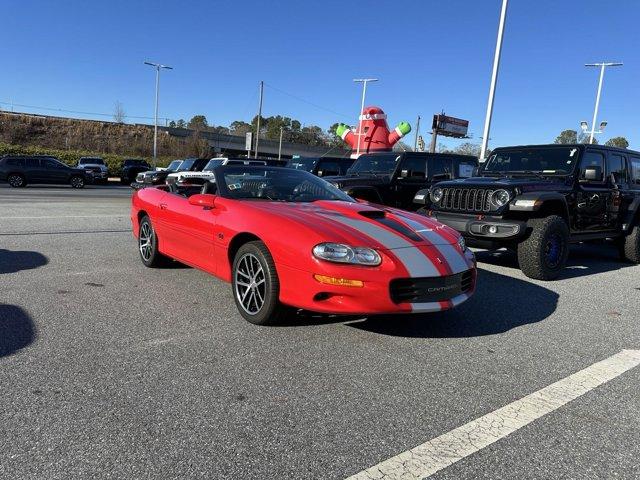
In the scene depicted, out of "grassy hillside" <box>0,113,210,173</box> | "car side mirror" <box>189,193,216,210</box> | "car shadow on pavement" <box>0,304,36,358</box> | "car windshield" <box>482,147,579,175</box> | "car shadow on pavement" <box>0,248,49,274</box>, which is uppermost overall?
"grassy hillside" <box>0,113,210,173</box>

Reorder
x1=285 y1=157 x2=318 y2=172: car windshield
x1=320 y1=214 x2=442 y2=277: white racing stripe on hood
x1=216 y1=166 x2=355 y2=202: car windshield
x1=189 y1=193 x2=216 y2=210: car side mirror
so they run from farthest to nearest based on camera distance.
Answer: x1=285 y1=157 x2=318 y2=172: car windshield
x1=216 y1=166 x2=355 y2=202: car windshield
x1=189 y1=193 x2=216 y2=210: car side mirror
x1=320 y1=214 x2=442 y2=277: white racing stripe on hood

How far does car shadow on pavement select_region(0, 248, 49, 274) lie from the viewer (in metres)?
5.74

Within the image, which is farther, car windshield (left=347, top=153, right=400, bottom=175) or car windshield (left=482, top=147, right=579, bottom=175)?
car windshield (left=347, top=153, right=400, bottom=175)

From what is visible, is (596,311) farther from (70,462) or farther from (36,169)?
(36,169)

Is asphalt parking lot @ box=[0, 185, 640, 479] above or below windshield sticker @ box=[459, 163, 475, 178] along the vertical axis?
below

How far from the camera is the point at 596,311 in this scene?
17.1 ft

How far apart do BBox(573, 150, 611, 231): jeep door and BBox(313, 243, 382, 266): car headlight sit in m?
4.86

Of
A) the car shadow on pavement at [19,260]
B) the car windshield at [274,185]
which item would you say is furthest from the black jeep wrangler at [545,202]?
the car shadow on pavement at [19,260]

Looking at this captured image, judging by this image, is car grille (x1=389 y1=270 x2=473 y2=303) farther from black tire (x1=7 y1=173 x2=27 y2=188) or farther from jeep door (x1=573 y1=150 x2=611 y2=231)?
black tire (x1=7 y1=173 x2=27 y2=188)

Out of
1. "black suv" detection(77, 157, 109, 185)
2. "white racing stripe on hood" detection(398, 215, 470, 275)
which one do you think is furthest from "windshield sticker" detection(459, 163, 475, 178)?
"black suv" detection(77, 157, 109, 185)

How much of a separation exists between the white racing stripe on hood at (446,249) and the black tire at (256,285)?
1310 millimetres

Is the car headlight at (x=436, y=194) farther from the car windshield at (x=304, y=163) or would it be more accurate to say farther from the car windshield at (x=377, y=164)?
the car windshield at (x=304, y=163)

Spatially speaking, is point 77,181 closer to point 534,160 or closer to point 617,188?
point 534,160

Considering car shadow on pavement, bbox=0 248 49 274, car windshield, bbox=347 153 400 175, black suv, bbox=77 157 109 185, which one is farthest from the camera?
black suv, bbox=77 157 109 185
